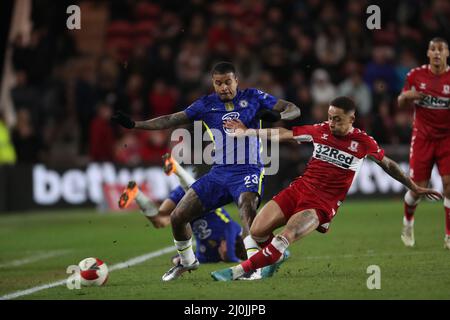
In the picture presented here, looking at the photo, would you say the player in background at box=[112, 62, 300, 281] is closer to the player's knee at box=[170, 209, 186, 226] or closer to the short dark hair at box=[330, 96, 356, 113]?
the player's knee at box=[170, 209, 186, 226]

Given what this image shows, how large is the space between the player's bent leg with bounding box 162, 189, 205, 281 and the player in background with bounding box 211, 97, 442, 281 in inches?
25.3

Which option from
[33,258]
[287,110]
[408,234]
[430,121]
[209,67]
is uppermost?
[209,67]

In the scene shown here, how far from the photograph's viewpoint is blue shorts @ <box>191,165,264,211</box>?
9656 mm

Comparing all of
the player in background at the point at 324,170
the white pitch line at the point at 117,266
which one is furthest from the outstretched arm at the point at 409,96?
the white pitch line at the point at 117,266

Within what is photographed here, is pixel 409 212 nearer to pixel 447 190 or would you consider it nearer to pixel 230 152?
pixel 447 190

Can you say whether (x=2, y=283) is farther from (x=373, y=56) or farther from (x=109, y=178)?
(x=373, y=56)

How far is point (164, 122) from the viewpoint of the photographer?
995 cm

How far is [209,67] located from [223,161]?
1106 centimetres

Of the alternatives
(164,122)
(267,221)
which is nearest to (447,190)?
(267,221)

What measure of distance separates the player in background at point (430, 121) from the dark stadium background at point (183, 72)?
25.5 feet

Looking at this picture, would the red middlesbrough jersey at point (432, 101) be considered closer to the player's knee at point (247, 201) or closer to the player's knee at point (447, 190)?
the player's knee at point (447, 190)

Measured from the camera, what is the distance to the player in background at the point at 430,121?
37.8 feet
